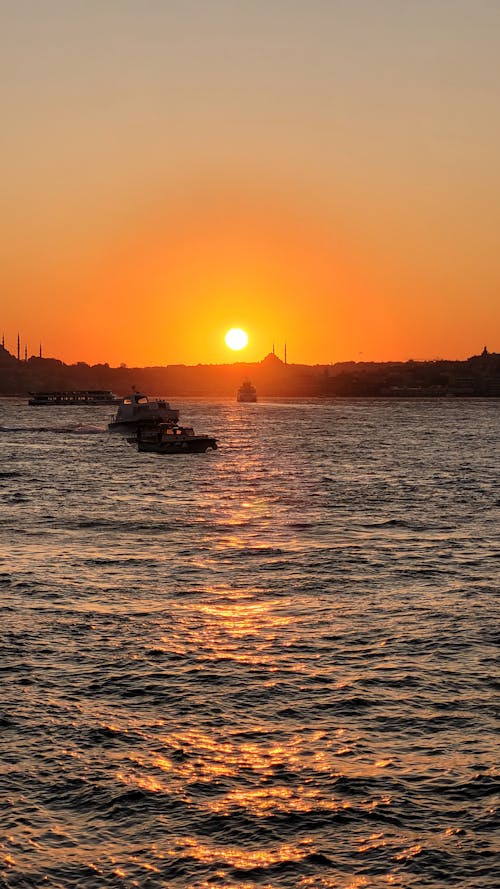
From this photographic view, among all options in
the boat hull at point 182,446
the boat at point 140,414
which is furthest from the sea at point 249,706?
the boat at point 140,414

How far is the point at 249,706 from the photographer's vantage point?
20.9m

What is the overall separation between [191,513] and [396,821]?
4230 centimetres

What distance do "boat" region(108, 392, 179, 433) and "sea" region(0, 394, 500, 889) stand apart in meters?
86.6

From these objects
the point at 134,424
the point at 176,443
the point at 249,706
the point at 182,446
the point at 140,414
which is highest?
the point at 140,414

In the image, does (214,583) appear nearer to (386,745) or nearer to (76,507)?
(386,745)

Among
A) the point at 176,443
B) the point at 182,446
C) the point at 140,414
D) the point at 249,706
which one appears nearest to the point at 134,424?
the point at 140,414

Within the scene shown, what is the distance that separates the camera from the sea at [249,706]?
14.6m

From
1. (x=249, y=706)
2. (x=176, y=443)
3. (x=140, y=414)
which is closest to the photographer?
(x=249, y=706)

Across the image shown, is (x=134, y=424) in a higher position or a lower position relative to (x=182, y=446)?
higher

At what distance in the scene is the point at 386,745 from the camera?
61.5ft

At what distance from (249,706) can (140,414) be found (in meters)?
124

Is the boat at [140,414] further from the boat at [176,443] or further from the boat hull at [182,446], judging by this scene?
the boat hull at [182,446]

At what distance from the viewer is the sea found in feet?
47.8

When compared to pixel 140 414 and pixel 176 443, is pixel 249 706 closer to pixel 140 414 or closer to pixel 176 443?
pixel 176 443
